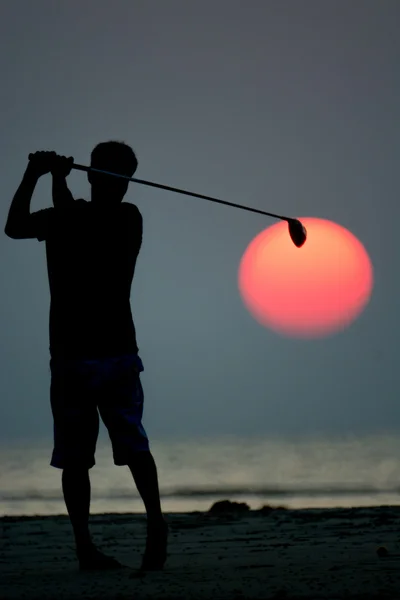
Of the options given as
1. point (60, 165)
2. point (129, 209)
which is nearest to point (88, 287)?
point (129, 209)

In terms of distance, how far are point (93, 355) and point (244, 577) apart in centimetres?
111

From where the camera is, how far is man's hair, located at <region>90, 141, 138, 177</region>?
512 cm

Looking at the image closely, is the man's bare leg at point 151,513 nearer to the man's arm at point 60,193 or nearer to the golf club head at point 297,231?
the man's arm at point 60,193

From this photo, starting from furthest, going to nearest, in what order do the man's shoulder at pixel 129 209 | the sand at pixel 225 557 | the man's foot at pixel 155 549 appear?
the man's shoulder at pixel 129 209 → the man's foot at pixel 155 549 → the sand at pixel 225 557

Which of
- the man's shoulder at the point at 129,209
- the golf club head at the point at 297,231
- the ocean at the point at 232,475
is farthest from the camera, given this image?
the ocean at the point at 232,475

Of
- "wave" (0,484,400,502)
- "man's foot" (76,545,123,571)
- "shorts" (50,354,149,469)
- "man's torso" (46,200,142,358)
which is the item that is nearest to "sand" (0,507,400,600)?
"man's foot" (76,545,123,571)

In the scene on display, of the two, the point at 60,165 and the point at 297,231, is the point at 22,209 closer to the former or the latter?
the point at 60,165

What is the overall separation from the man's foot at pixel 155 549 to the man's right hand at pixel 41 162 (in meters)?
1.53

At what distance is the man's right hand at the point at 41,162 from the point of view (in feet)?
16.1

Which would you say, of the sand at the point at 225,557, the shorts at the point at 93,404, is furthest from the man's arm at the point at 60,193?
the sand at the point at 225,557

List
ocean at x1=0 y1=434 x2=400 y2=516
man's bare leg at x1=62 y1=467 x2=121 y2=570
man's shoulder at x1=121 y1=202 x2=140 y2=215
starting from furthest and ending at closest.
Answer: ocean at x1=0 y1=434 x2=400 y2=516 < man's shoulder at x1=121 y1=202 x2=140 y2=215 < man's bare leg at x1=62 y1=467 x2=121 y2=570

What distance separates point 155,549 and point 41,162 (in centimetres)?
166

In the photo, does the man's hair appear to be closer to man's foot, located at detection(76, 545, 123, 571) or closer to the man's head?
the man's head

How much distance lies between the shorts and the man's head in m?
0.72
